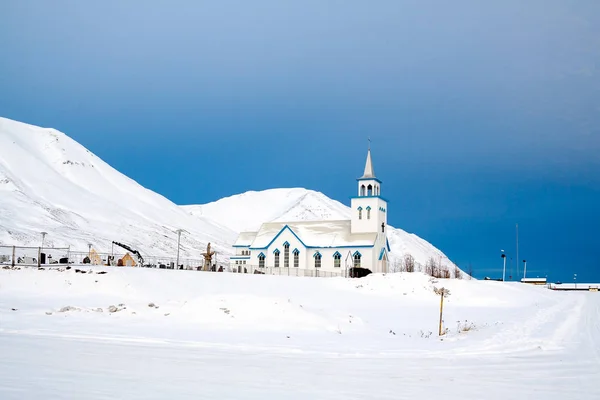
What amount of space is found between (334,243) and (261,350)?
169 feet

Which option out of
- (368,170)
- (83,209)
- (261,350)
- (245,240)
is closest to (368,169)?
(368,170)

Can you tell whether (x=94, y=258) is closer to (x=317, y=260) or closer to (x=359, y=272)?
(x=317, y=260)

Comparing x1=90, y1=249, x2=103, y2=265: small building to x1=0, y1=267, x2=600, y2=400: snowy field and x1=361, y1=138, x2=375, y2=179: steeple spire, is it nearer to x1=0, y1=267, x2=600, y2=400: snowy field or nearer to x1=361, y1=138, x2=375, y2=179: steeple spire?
x1=0, y1=267, x2=600, y2=400: snowy field

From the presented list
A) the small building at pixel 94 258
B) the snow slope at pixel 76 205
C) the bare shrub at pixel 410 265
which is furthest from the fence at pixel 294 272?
the snow slope at pixel 76 205

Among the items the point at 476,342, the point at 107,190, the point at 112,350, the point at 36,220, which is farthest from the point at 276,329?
the point at 107,190

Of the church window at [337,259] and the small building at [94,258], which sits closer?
the small building at [94,258]

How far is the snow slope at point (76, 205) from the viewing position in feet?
361

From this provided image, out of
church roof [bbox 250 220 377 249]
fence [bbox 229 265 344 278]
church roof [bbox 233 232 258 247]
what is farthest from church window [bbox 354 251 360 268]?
church roof [bbox 233 232 258 247]

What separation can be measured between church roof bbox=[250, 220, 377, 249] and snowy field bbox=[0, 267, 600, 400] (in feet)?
103

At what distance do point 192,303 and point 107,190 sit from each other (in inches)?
6071

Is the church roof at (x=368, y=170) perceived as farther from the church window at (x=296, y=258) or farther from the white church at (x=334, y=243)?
the church window at (x=296, y=258)

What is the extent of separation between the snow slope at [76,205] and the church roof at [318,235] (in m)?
40.9

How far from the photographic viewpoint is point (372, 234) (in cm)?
6694

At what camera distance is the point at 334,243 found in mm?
67562
